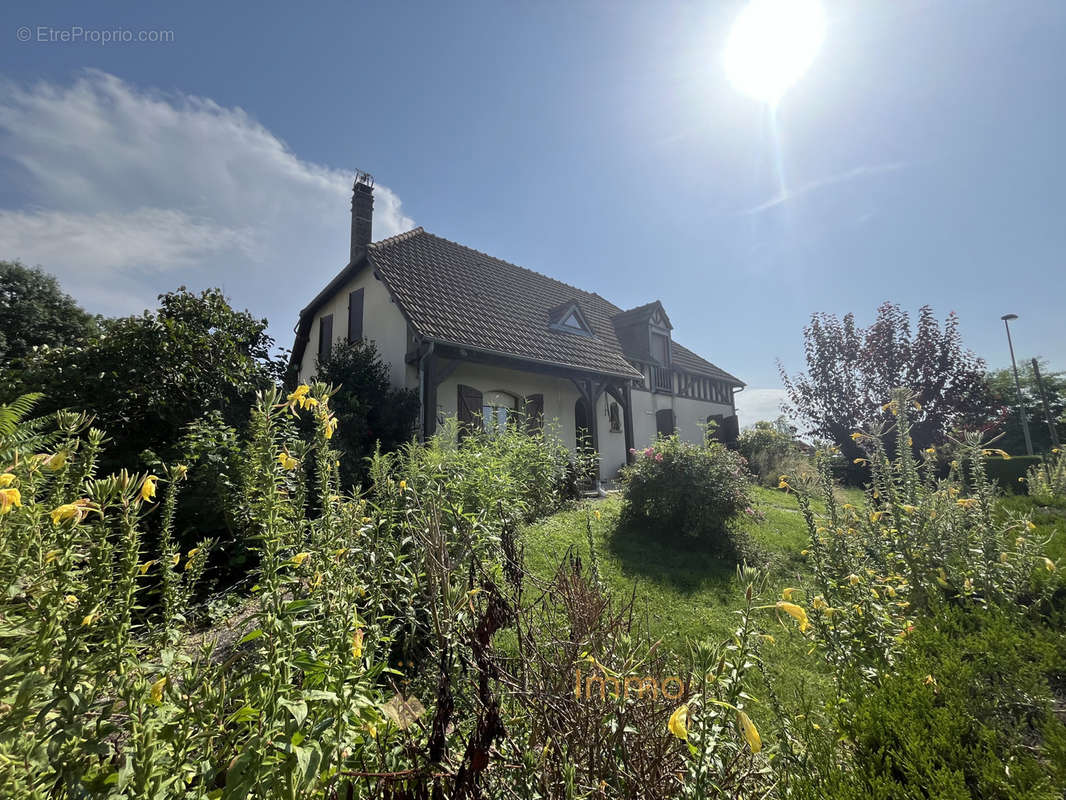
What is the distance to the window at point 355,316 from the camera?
11344mm

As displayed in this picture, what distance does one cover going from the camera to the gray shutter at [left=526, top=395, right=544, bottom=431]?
11175mm

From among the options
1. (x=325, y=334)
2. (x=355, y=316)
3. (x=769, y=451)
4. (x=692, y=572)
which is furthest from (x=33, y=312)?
(x=769, y=451)

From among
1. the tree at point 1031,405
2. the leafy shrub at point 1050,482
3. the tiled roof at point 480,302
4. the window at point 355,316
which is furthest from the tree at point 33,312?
the tree at point 1031,405

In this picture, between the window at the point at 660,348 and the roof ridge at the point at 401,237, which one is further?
the window at the point at 660,348

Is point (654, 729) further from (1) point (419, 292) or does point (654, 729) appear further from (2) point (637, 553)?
(1) point (419, 292)

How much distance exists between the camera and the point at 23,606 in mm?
1148

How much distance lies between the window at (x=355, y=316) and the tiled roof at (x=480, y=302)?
140 cm

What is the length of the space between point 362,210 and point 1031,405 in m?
44.9

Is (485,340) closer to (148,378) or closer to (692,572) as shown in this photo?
(148,378)

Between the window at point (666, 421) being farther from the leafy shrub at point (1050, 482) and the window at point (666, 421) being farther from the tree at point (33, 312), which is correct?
the tree at point (33, 312)

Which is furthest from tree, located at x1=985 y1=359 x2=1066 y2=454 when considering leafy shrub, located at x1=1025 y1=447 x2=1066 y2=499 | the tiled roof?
the tiled roof

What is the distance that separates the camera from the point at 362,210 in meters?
12.8

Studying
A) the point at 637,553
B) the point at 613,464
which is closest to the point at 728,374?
the point at 613,464

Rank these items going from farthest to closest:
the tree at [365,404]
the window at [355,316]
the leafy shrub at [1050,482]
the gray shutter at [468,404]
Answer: the window at [355,316]
the gray shutter at [468,404]
the tree at [365,404]
the leafy shrub at [1050,482]
